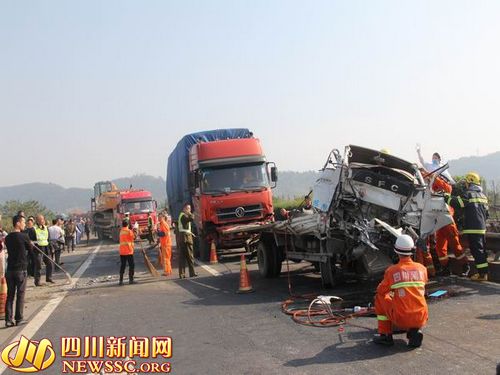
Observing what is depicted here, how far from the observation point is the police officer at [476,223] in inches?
349

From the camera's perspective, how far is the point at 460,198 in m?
9.23

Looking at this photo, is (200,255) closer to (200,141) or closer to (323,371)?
(200,141)

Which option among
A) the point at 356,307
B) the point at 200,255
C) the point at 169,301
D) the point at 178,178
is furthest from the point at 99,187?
the point at 356,307

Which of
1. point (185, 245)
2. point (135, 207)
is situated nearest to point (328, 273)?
point (185, 245)

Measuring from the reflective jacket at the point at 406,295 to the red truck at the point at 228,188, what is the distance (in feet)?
29.6

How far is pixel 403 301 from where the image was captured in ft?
18.0

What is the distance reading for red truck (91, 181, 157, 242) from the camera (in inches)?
1178

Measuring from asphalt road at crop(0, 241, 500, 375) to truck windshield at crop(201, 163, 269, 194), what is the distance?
13.4ft

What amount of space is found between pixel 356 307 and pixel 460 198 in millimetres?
3345

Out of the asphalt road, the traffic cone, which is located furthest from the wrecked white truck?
the traffic cone

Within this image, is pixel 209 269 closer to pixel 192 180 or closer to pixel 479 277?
pixel 192 180

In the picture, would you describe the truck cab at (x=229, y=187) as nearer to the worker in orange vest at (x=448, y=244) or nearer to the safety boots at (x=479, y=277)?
the worker in orange vest at (x=448, y=244)

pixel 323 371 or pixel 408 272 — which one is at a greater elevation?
pixel 408 272

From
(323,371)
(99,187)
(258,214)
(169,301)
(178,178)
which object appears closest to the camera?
(323,371)
